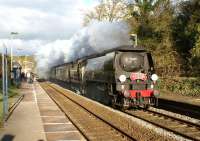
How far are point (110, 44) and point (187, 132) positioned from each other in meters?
21.8

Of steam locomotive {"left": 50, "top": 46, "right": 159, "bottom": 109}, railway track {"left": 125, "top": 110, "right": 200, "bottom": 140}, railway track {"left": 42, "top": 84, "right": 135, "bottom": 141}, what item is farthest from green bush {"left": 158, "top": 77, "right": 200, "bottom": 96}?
railway track {"left": 42, "top": 84, "right": 135, "bottom": 141}

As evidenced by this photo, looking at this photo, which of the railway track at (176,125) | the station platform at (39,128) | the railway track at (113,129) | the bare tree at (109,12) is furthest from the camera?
the bare tree at (109,12)

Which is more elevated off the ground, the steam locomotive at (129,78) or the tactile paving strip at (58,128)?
the steam locomotive at (129,78)

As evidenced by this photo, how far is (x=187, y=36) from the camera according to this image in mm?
46562

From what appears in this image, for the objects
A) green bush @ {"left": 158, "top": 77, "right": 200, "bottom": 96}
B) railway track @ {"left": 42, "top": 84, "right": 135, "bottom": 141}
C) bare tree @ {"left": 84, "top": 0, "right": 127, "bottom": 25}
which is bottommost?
railway track @ {"left": 42, "top": 84, "right": 135, "bottom": 141}

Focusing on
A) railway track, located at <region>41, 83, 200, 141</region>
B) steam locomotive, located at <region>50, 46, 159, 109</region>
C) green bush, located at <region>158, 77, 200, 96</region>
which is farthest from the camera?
green bush, located at <region>158, 77, 200, 96</region>

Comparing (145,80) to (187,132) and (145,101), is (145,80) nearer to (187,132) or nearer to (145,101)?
(145,101)

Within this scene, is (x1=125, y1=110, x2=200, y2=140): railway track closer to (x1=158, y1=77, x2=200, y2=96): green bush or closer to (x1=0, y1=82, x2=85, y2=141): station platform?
(x1=0, y1=82, x2=85, y2=141): station platform

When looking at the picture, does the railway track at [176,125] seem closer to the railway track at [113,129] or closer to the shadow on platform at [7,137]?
the railway track at [113,129]

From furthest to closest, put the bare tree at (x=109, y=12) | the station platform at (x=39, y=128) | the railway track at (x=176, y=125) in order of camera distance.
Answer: the bare tree at (x=109, y=12), the railway track at (x=176, y=125), the station platform at (x=39, y=128)

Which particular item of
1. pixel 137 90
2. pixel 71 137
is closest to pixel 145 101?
pixel 137 90

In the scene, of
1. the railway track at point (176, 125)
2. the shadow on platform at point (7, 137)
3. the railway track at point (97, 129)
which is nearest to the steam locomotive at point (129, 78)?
the railway track at point (176, 125)

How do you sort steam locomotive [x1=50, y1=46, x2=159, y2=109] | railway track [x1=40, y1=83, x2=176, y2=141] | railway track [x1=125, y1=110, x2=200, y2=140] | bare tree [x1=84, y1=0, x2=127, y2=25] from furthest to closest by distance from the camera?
bare tree [x1=84, y1=0, x2=127, y2=25], steam locomotive [x1=50, y1=46, x2=159, y2=109], railway track [x1=125, y1=110, x2=200, y2=140], railway track [x1=40, y1=83, x2=176, y2=141]

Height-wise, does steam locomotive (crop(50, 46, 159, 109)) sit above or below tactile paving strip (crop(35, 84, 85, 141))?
above
